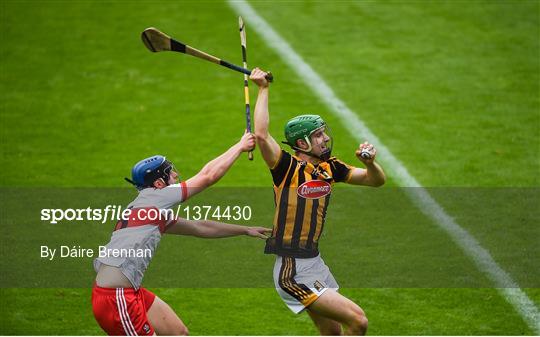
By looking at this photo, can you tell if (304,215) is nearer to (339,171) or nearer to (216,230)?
(339,171)

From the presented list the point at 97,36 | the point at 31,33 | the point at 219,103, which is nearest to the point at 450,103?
the point at 219,103

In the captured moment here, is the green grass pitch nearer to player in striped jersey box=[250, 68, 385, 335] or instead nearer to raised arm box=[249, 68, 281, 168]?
player in striped jersey box=[250, 68, 385, 335]

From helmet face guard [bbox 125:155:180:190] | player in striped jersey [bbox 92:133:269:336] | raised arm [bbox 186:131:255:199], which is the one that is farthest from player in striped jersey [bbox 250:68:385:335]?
helmet face guard [bbox 125:155:180:190]

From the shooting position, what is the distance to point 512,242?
12.7m

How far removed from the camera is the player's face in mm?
9586

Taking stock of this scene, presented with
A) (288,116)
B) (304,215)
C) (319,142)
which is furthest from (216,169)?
(288,116)

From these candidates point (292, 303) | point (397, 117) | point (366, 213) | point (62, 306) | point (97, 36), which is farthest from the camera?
point (97, 36)

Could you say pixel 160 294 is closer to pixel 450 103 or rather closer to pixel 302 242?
pixel 302 242

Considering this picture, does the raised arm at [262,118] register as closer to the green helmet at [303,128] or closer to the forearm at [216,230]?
the green helmet at [303,128]

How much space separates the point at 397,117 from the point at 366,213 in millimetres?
3243

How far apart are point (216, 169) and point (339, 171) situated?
138 centimetres

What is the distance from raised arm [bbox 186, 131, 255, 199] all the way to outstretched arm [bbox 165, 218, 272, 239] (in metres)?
0.58

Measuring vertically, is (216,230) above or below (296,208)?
below

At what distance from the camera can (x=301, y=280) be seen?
9.25 metres
